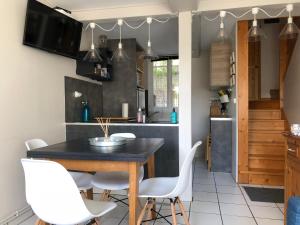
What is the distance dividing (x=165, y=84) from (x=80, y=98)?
10.0 feet

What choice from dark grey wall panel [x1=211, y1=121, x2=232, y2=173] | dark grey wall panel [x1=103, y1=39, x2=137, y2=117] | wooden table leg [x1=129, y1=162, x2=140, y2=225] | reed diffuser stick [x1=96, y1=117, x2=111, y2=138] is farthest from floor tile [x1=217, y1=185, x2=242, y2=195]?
dark grey wall panel [x1=103, y1=39, x2=137, y2=117]

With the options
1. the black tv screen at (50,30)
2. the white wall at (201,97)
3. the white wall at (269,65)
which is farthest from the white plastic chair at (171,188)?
the white wall at (269,65)

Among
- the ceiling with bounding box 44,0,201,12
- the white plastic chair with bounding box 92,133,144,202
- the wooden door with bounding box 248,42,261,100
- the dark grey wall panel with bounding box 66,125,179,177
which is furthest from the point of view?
the wooden door with bounding box 248,42,261,100

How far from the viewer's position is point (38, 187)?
5.22 ft

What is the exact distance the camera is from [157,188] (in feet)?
7.28

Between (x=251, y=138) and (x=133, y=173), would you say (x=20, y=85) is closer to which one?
(x=133, y=173)

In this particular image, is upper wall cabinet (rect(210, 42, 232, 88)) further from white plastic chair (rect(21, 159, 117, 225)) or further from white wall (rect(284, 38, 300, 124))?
white plastic chair (rect(21, 159, 117, 225))

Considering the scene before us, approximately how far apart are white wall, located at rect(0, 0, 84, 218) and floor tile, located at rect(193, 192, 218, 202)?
2.05m

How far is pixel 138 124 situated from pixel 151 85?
336 centimetres

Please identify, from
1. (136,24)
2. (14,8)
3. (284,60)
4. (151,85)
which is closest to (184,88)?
(136,24)

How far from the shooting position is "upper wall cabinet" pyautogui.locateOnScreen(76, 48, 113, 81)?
153 inches

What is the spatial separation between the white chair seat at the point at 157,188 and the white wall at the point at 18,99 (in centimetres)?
140

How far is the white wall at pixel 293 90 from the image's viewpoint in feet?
13.7

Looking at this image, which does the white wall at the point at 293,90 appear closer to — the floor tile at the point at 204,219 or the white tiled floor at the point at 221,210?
the white tiled floor at the point at 221,210
